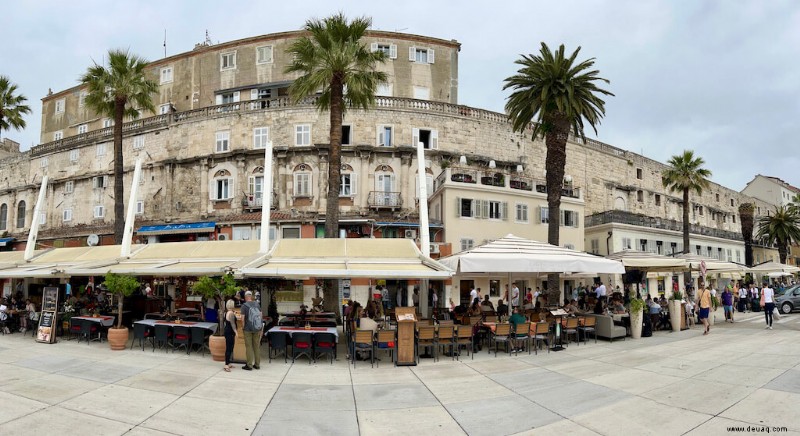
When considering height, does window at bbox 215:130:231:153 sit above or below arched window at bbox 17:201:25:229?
above

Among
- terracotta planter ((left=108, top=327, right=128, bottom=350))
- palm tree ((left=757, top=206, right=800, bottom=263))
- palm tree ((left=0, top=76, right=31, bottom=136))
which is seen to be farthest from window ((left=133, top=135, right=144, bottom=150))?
palm tree ((left=757, top=206, right=800, bottom=263))

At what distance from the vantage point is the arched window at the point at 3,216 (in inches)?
1591

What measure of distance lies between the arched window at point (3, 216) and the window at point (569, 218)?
46446 millimetres

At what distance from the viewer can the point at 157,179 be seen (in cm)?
3275

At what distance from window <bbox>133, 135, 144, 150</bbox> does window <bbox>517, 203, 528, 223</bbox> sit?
27449 mm

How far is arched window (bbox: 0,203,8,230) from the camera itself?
133 feet

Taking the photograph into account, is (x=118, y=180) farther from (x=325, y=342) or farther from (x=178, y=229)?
(x=325, y=342)

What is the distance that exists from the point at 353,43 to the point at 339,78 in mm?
1603

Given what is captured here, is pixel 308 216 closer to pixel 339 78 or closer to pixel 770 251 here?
pixel 339 78

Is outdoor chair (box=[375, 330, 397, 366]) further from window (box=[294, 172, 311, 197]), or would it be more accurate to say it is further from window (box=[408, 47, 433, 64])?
window (box=[408, 47, 433, 64])

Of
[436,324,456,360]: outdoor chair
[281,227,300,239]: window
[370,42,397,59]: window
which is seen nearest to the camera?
[436,324,456,360]: outdoor chair

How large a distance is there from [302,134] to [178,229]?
1017cm

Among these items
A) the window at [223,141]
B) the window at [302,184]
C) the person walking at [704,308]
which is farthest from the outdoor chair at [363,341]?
the window at [223,141]

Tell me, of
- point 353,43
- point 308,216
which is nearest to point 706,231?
point 308,216
